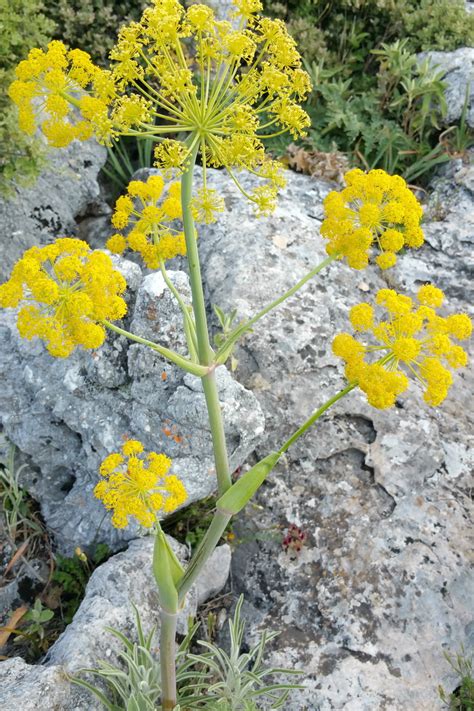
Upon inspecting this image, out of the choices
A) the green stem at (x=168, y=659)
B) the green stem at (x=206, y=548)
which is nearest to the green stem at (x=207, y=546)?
the green stem at (x=206, y=548)

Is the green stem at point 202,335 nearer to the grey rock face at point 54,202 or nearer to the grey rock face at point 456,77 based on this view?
the grey rock face at point 54,202

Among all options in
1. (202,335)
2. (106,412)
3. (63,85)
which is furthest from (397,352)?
(106,412)

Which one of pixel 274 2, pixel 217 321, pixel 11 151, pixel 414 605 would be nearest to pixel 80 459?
pixel 217 321

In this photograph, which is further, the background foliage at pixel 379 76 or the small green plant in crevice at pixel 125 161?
the background foliage at pixel 379 76

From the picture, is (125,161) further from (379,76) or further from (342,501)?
(342,501)

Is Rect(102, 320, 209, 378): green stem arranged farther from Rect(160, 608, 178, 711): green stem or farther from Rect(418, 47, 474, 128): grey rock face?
Rect(418, 47, 474, 128): grey rock face

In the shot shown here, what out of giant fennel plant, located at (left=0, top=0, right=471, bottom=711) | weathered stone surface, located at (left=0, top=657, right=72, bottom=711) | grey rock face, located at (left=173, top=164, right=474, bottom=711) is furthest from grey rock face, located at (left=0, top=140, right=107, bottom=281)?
weathered stone surface, located at (left=0, top=657, right=72, bottom=711)
